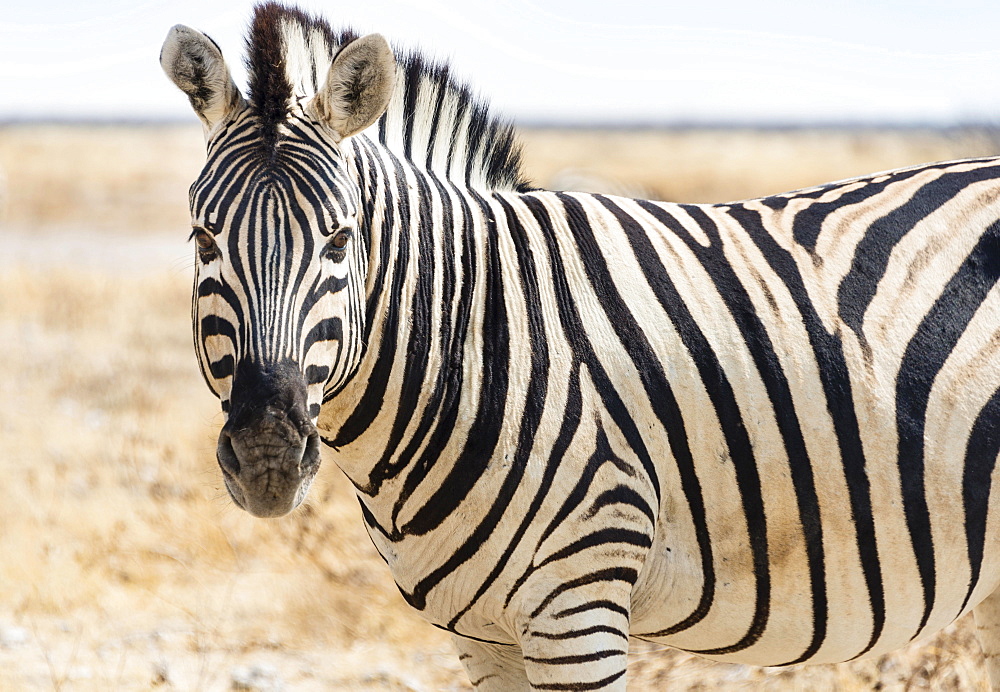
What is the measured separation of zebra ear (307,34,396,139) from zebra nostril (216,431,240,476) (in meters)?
0.87

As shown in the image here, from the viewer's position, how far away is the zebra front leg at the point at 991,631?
320 cm

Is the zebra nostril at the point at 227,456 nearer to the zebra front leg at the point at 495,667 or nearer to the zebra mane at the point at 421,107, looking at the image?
the zebra mane at the point at 421,107

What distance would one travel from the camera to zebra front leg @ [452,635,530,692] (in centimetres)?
292

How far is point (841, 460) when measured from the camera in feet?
8.73

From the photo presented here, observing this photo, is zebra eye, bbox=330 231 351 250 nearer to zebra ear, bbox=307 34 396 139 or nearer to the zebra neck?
the zebra neck

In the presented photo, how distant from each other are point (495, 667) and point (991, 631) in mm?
1814

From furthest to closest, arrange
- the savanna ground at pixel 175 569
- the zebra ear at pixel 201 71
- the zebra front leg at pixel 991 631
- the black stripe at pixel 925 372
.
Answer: the savanna ground at pixel 175 569
the zebra front leg at pixel 991 631
the black stripe at pixel 925 372
the zebra ear at pixel 201 71

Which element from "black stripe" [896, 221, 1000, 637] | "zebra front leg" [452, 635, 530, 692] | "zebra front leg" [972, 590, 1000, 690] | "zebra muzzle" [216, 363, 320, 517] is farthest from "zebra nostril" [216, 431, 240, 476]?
"zebra front leg" [972, 590, 1000, 690]

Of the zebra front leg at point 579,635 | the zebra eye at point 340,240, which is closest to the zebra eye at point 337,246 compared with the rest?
the zebra eye at point 340,240

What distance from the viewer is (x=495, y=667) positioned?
294 cm

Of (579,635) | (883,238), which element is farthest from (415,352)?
A: (883,238)

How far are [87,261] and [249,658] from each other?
703 inches

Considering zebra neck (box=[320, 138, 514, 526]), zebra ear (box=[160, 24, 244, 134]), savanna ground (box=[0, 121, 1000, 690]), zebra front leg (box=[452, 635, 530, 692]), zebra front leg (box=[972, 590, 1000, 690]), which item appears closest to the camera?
zebra ear (box=[160, 24, 244, 134])

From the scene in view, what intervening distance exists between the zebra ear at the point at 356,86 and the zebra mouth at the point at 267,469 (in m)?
0.86
